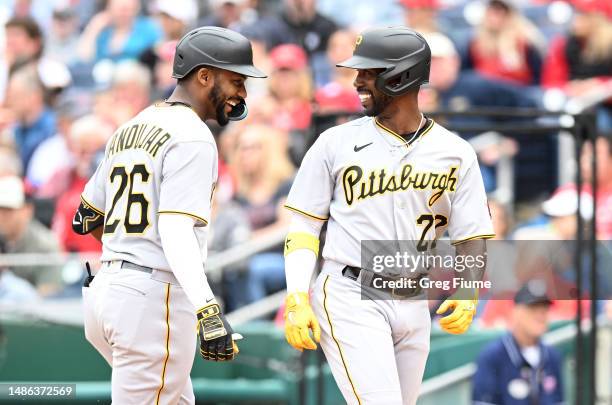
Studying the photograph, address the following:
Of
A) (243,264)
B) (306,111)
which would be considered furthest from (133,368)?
(306,111)

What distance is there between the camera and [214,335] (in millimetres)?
4188

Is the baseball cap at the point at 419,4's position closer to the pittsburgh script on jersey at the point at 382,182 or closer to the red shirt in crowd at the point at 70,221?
the red shirt in crowd at the point at 70,221

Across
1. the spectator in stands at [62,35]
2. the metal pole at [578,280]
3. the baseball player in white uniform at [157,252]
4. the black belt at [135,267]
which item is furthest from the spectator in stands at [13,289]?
the black belt at [135,267]

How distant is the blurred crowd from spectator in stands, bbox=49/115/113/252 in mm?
12

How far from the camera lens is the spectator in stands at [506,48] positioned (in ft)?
33.4

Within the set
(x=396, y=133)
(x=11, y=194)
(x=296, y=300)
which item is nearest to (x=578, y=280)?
(x=396, y=133)

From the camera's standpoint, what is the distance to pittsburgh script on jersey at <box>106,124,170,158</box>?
4406 millimetres

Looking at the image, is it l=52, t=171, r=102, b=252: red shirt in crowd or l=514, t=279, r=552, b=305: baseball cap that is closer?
l=514, t=279, r=552, b=305: baseball cap

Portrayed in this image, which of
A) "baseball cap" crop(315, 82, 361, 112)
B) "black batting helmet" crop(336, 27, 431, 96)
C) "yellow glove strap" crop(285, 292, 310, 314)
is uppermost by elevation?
"baseball cap" crop(315, 82, 361, 112)

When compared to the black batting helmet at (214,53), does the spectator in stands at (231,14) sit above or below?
above

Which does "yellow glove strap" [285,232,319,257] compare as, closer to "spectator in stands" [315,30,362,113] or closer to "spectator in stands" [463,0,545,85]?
"spectator in stands" [315,30,362,113]

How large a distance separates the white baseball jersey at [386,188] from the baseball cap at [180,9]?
270 inches

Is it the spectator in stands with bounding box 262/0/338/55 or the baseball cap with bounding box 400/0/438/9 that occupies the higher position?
the baseball cap with bounding box 400/0/438/9

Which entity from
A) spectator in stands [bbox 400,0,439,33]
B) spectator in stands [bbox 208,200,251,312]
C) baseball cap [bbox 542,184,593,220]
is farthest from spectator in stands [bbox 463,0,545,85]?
spectator in stands [bbox 208,200,251,312]
